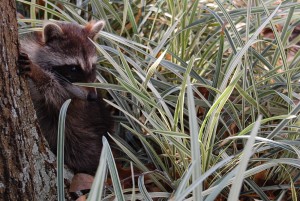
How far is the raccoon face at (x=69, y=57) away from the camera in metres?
2.99

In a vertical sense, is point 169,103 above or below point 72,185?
above

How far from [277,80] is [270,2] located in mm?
585

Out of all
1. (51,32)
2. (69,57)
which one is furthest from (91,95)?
(51,32)

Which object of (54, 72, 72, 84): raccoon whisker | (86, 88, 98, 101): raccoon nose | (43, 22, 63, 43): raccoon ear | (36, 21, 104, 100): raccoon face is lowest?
(86, 88, 98, 101): raccoon nose

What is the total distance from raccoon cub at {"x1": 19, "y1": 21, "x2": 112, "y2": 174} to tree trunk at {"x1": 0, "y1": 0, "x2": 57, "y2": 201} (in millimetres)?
520

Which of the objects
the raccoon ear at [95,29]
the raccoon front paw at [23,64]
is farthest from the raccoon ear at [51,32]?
the raccoon front paw at [23,64]

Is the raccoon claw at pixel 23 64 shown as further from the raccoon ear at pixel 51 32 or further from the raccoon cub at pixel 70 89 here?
the raccoon ear at pixel 51 32

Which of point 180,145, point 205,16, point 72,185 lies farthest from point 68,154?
point 205,16

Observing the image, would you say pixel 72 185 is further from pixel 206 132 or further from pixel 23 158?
pixel 206 132

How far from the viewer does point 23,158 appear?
7.46 feet

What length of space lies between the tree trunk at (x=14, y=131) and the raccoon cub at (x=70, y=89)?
52 cm

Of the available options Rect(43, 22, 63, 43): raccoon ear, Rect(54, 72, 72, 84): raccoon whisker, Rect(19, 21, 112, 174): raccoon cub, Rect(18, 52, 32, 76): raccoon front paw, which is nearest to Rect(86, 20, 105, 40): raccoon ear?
Rect(19, 21, 112, 174): raccoon cub

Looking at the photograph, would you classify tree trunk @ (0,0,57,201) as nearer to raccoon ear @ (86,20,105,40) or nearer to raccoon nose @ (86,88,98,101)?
raccoon nose @ (86,88,98,101)

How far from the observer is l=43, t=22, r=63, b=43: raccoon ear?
9.71 ft
